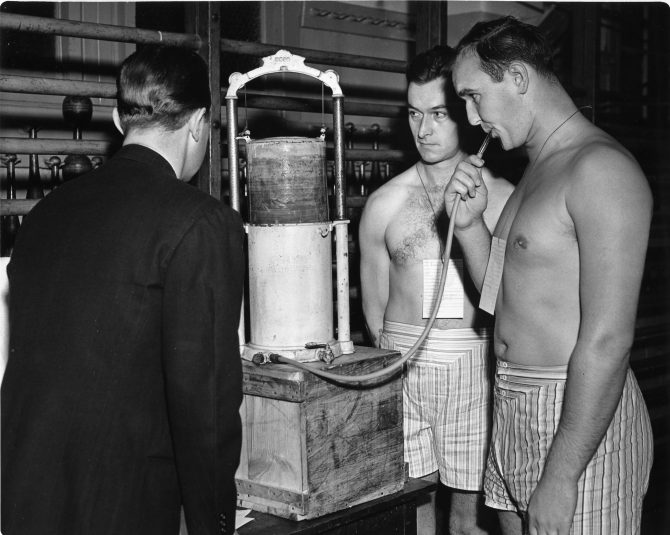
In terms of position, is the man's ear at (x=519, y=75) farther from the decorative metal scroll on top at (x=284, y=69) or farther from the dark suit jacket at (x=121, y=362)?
the dark suit jacket at (x=121, y=362)

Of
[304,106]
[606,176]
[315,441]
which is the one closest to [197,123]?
[315,441]

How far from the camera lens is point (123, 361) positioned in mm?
1655

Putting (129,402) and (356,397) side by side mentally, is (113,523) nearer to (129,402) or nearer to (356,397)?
(129,402)

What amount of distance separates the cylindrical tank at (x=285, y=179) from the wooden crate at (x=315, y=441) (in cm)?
43

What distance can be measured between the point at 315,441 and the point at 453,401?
979 mm

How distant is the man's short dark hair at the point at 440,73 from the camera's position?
302 centimetres

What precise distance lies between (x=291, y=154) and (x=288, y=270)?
1.08 feet

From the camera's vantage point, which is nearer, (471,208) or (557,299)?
(557,299)

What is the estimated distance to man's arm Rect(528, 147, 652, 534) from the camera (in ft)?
6.24

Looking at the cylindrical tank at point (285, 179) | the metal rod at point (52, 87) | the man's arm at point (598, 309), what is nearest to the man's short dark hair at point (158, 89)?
the cylindrical tank at point (285, 179)

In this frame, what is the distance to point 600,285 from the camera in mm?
1908

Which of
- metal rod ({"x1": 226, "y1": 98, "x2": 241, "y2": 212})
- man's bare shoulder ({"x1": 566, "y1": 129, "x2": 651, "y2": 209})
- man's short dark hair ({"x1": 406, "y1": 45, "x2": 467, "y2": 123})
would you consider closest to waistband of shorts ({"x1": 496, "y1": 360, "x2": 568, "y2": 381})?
man's bare shoulder ({"x1": 566, "y1": 129, "x2": 651, "y2": 209})

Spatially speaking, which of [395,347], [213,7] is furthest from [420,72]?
[395,347]

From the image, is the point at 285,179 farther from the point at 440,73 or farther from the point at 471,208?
the point at 440,73
